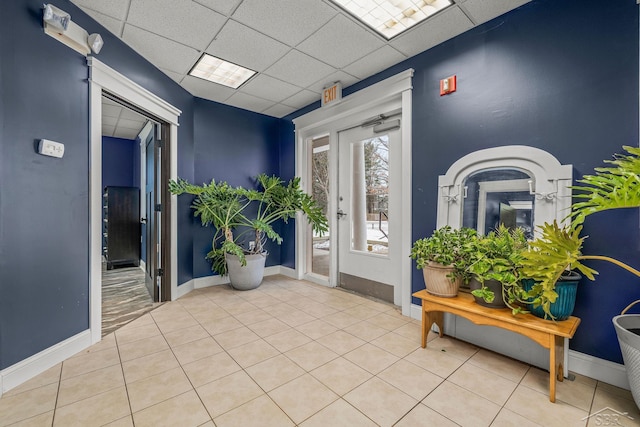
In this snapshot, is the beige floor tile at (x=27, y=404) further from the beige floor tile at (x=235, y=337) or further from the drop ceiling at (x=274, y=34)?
the drop ceiling at (x=274, y=34)

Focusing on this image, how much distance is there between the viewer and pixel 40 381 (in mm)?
1756

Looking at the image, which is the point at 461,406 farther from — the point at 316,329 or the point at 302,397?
the point at 316,329

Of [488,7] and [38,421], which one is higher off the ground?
[488,7]

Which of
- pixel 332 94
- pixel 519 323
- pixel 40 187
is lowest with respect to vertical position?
pixel 519 323

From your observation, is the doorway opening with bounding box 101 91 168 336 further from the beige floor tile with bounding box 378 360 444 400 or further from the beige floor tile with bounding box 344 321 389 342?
the beige floor tile with bounding box 378 360 444 400

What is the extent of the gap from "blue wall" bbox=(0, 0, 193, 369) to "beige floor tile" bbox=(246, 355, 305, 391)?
1.40 metres

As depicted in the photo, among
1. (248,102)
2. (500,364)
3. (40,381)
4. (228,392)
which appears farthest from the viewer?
(248,102)

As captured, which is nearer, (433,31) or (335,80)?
(433,31)

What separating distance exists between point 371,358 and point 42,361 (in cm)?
217

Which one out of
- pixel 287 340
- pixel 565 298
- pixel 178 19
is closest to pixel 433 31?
pixel 178 19

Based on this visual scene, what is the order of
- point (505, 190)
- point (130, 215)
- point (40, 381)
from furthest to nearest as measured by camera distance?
point (130, 215), point (505, 190), point (40, 381)

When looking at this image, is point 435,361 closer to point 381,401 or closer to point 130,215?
point 381,401

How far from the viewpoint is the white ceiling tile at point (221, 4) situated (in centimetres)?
205

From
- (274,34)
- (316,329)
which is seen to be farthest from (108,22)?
(316,329)
